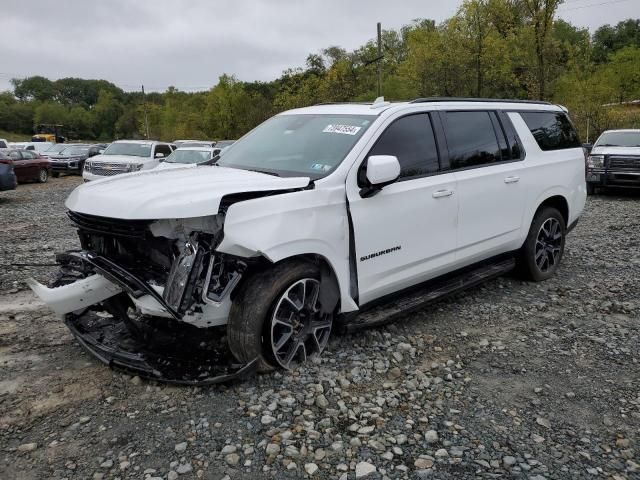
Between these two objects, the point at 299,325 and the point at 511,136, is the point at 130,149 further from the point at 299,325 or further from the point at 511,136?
the point at 299,325

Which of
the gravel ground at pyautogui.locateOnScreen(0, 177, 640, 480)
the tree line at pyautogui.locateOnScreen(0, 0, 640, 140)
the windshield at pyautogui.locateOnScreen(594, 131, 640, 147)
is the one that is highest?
the tree line at pyautogui.locateOnScreen(0, 0, 640, 140)

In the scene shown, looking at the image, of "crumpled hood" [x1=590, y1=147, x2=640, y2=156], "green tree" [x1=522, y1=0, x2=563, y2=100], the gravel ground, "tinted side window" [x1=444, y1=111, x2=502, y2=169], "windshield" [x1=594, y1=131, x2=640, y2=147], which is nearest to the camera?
the gravel ground

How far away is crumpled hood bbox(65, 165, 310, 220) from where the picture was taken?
121 inches

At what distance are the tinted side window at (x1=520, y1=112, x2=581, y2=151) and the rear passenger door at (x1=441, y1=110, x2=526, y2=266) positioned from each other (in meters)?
0.44

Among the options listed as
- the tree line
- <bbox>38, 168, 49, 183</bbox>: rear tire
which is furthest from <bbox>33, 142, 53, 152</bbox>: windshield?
the tree line

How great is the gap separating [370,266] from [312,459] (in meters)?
1.52

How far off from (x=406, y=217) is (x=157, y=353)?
2060 mm

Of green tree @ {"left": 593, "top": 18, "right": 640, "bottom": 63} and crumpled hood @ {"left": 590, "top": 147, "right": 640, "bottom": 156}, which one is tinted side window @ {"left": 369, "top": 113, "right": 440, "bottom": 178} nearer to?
crumpled hood @ {"left": 590, "top": 147, "right": 640, "bottom": 156}

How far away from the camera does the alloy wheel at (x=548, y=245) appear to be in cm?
579

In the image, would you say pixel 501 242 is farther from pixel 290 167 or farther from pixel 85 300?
pixel 85 300

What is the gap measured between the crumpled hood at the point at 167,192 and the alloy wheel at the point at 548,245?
3.36m

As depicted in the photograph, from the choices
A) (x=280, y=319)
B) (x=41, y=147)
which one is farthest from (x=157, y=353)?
(x=41, y=147)

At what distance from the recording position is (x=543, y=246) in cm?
584

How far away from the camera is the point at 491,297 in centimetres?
542
